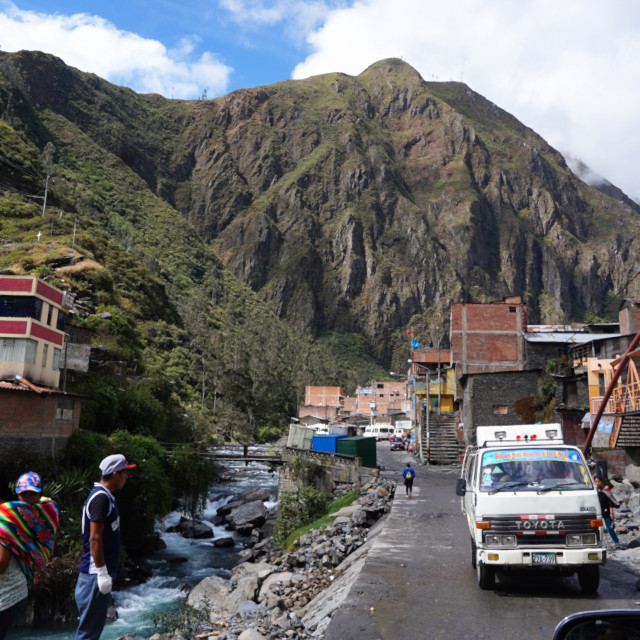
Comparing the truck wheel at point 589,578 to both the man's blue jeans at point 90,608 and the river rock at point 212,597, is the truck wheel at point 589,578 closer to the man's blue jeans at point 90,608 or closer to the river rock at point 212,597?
the man's blue jeans at point 90,608

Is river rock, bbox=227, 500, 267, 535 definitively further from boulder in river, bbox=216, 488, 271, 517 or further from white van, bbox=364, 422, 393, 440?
white van, bbox=364, 422, 393, 440

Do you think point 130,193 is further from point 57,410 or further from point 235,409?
point 57,410

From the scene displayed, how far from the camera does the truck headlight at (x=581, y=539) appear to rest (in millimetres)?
8227

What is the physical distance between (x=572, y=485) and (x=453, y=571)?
9.42ft

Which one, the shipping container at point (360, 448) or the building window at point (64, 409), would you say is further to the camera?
the shipping container at point (360, 448)

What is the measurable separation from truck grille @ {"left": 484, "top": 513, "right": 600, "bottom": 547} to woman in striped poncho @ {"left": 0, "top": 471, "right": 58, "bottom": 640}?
621 cm

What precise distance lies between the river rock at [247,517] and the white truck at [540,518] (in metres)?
24.1

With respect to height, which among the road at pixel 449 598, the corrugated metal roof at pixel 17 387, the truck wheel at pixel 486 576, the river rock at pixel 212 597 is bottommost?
the river rock at pixel 212 597

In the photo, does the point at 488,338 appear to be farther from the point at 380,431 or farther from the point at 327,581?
the point at 327,581

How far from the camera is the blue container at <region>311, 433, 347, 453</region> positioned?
3491 centimetres

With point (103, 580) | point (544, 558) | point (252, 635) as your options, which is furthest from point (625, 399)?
point (103, 580)

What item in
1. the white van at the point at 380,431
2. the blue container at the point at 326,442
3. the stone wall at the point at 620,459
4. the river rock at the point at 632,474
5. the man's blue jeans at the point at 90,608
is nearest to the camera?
the man's blue jeans at the point at 90,608

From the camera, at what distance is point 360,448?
108ft

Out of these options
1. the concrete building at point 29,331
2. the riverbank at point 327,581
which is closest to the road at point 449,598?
the riverbank at point 327,581
